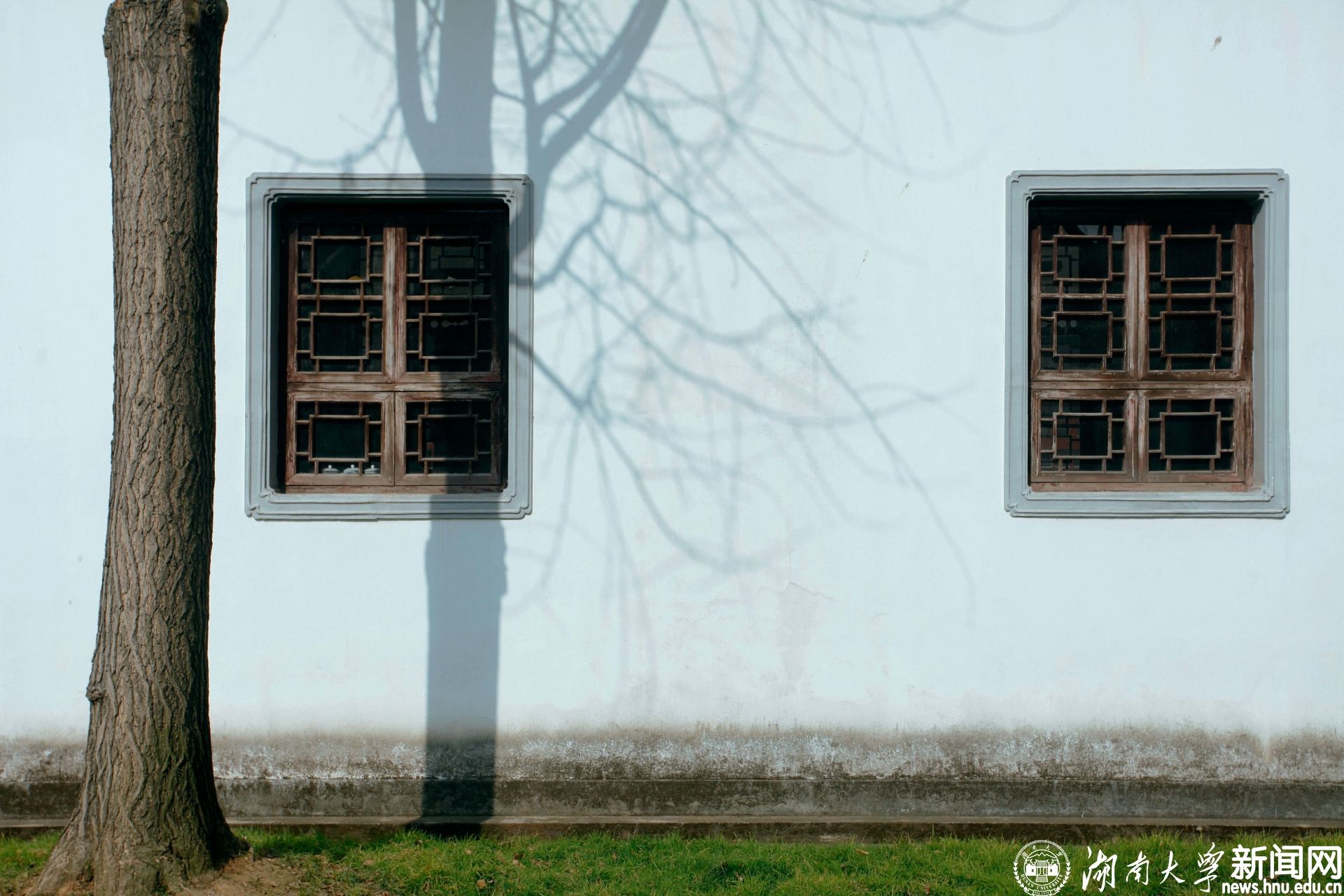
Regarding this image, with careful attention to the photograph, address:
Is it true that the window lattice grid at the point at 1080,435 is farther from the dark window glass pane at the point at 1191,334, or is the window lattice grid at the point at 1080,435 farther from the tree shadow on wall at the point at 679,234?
the tree shadow on wall at the point at 679,234

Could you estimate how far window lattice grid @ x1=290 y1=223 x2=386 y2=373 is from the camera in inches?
205

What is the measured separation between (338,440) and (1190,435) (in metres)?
4.33

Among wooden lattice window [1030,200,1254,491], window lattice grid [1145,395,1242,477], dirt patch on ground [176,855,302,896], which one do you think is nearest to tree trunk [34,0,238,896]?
dirt patch on ground [176,855,302,896]

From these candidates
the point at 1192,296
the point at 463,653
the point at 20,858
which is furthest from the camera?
the point at 1192,296

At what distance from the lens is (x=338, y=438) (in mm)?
5223

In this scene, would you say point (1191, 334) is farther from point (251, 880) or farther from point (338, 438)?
point (251, 880)

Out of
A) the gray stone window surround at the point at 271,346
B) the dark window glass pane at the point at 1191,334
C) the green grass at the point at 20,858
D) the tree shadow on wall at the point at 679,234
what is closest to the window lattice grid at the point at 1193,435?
the dark window glass pane at the point at 1191,334

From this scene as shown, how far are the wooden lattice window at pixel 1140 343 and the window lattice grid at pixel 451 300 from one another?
9.05 ft

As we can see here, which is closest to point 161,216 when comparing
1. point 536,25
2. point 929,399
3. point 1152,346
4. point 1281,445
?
point 536,25

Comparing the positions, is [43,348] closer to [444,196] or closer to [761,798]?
[444,196]

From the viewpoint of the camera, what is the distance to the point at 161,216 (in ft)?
11.9

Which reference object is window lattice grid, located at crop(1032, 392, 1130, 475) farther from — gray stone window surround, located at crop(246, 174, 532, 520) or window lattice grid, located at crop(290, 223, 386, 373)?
window lattice grid, located at crop(290, 223, 386, 373)

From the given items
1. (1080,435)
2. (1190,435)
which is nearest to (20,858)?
(1080,435)

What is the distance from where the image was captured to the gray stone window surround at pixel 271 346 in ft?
16.4
